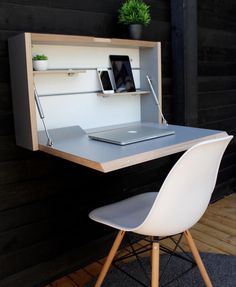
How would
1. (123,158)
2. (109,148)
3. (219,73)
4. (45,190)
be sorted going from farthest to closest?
(219,73) < (45,190) < (109,148) < (123,158)

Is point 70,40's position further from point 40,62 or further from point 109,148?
point 109,148

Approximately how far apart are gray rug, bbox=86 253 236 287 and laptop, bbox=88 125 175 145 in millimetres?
761

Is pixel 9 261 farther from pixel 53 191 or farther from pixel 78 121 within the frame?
pixel 78 121

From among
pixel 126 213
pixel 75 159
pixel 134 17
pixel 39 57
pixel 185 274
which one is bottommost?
pixel 185 274

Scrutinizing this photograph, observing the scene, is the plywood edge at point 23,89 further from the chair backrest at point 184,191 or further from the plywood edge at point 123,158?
the chair backrest at point 184,191

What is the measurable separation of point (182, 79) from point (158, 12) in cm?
45

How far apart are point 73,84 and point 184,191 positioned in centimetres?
86

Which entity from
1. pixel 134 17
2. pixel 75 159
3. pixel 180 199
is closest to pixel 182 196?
pixel 180 199

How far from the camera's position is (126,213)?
154cm

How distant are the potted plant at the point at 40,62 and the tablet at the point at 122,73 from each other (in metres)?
0.47

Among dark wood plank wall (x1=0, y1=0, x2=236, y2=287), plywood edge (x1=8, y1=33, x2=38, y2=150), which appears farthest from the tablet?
plywood edge (x1=8, y1=33, x2=38, y2=150)

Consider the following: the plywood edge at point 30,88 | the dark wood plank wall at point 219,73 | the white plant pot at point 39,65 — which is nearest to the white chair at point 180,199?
the plywood edge at point 30,88

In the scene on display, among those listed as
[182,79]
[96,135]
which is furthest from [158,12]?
[96,135]

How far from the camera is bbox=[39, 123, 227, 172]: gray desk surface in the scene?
128cm
